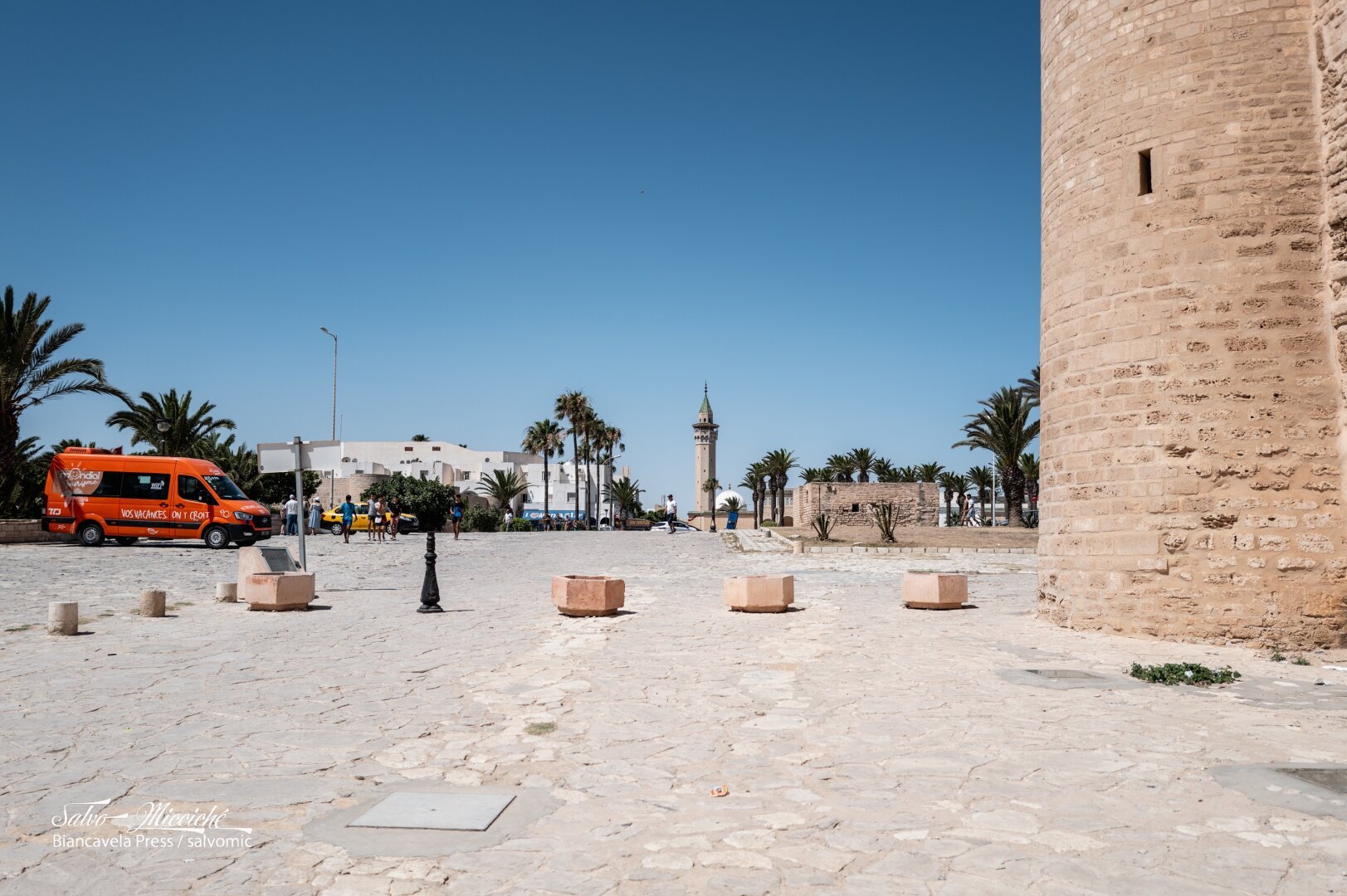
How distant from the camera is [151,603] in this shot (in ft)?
36.6

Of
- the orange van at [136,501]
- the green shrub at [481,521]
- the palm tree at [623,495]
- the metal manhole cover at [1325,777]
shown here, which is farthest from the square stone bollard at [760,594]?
the palm tree at [623,495]

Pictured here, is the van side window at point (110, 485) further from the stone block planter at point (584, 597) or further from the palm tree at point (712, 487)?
the palm tree at point (712, 487)

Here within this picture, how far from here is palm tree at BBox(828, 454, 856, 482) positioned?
6888 cm

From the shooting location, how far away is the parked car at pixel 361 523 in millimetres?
39031

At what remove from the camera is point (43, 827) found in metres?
3.81

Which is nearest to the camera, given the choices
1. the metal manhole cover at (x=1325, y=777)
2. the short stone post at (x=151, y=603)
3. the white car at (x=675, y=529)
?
the metal manhole cover at (x=1325, y=777)

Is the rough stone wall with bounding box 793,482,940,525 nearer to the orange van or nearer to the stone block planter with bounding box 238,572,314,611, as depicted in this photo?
the orange van

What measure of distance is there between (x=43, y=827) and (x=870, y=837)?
3270 millimetres

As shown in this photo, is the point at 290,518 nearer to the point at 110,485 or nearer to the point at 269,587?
the point at 110,485

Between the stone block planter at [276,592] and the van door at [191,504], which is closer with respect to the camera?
the stone block planter at [276,592]

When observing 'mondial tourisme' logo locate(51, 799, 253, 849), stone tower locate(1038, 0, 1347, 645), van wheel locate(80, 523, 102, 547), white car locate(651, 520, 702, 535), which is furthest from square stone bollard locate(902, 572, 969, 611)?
white car locate(651, 520, 702, 535)

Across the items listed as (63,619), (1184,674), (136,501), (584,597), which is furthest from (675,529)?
(1184,674)

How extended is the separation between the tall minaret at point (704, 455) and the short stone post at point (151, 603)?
324 ft

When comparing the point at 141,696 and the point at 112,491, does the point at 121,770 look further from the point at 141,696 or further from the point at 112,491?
the point at 112,491
